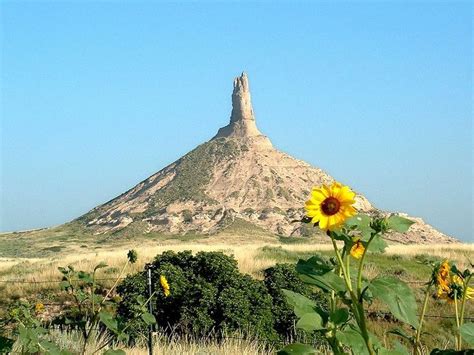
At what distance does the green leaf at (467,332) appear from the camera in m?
2.24

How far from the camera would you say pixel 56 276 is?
18859 mm

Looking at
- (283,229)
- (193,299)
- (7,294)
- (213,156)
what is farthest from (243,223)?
(193,299)

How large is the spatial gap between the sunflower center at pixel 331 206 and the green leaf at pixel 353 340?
16.5 inches

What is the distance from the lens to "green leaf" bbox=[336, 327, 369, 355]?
2.39 m

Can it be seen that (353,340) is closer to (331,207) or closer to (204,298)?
(331,207)

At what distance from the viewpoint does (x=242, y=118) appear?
115500mm

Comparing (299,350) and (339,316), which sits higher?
(339,316)

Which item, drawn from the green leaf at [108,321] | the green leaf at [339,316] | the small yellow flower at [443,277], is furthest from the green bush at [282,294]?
the green leaf at [339,316]

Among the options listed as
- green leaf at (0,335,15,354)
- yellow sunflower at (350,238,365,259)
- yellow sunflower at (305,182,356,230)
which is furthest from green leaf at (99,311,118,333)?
yellow sunflower at (305,182,356,230)

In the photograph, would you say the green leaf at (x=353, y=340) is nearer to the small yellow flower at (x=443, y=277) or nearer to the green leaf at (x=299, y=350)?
the green leaf at (x=299, y=350)

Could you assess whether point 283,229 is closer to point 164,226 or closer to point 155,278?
point 164,226

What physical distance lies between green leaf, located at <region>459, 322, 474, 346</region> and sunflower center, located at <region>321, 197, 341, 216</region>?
0.54 m

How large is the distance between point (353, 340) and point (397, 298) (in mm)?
262

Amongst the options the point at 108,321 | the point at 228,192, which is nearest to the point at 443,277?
the point at 108,321
